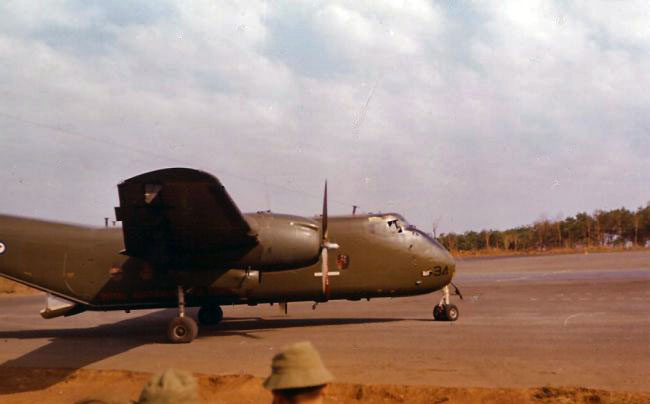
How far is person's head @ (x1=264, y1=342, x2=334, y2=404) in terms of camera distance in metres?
3.10

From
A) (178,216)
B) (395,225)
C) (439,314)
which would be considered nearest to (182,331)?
(178,216)

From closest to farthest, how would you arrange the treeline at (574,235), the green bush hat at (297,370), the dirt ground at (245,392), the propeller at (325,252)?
1. the green bush hat at (297,370)
2. the dirt ground at (245,392)
3. the propeller at (325,252)
4. the treeline at (574,235)

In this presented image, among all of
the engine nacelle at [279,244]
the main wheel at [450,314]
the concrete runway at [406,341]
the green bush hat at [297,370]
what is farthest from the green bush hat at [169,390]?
the main wheel at [450,314]

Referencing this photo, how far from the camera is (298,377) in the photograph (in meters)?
3.11

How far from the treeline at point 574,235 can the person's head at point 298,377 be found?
70.0 meters

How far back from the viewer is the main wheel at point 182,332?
1302 cm

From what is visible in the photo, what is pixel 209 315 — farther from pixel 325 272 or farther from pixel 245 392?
pixel 245 392

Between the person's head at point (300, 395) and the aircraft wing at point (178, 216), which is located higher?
the aircraft wing at point (178, 216)

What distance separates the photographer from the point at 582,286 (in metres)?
22.8

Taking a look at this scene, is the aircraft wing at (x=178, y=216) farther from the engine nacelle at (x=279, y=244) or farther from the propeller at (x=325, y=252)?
the propeller at (x=325, y=252)

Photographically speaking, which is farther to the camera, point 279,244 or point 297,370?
point 279,244

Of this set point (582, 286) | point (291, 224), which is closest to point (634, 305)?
point (582, 286)

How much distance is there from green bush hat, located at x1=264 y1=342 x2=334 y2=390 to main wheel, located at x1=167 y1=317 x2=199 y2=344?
10.4 metres

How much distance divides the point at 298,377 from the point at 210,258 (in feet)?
34.2
